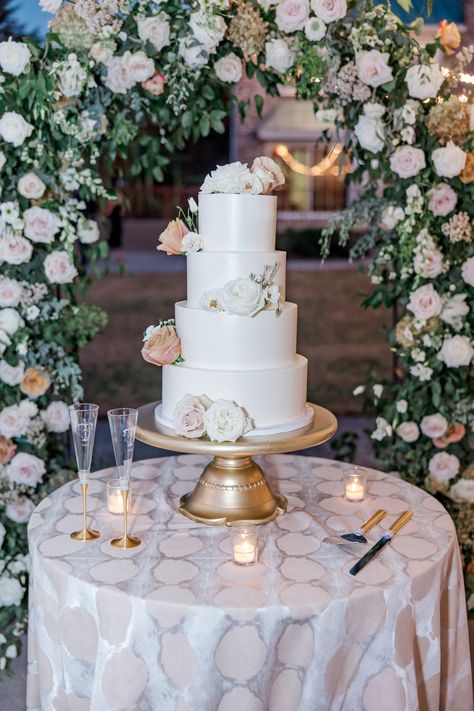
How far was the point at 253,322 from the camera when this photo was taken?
2.14 meters

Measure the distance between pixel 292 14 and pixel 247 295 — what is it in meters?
1.37

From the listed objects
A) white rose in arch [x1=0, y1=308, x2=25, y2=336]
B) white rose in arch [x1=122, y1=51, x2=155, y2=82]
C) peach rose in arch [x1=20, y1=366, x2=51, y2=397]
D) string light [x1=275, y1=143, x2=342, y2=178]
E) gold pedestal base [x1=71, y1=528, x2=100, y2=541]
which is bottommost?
gold pedestal base [x1=71, y1=528, x2=100, y2=541]

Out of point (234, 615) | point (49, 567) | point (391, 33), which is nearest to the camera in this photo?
point (234, 615)

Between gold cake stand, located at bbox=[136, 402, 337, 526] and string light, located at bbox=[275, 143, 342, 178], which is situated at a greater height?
string light, located at bbox=[275, 143, 342, 178]

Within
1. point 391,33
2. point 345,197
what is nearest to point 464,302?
point 391,33

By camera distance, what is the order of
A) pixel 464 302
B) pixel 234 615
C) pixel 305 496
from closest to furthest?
pixel 234 615 < pixel 305 496 < pixel 464 302

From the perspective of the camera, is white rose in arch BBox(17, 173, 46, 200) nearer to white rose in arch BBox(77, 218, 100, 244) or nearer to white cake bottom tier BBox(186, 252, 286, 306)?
white rose in arch BBox(77, 218, 100, 244)

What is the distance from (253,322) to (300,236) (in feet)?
46.3

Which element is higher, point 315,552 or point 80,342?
point 80,342

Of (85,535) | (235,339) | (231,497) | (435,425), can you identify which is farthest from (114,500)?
(435,425)

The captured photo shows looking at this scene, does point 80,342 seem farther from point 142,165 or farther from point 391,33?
point 391,33

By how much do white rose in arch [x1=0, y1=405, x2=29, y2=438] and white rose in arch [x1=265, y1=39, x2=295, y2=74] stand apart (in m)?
1.65

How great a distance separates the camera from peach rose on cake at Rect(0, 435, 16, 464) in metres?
3.11

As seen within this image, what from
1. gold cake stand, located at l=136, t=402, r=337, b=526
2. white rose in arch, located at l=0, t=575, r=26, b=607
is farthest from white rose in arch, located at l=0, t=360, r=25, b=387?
gold cake stand, located at l=136, t=402, r=337, b=526
